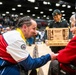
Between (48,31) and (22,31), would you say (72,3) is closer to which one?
(48,31)

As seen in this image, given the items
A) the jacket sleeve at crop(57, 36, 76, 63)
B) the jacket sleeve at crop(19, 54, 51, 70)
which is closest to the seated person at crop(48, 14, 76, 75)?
the jacket sleeve at crop(57, 36, 76, 63)

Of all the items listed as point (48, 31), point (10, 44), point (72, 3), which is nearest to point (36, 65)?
point (10, 44)

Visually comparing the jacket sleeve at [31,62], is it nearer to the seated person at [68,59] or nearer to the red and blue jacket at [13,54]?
the red and blue jacket at [13,54]

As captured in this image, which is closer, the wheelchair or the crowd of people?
the crowd of people

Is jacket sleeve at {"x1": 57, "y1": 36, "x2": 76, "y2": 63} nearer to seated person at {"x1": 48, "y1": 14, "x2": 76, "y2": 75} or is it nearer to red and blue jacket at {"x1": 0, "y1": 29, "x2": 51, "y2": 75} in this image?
seated person at {"x1": 48, "y1": 14, "x2": 76, "y2": 75}

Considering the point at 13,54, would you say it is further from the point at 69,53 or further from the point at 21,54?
the point at 69,53

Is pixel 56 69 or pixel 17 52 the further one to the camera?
pixel 56 69

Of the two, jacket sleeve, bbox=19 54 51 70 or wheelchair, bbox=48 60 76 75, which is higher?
jacket sleeve, bbox=19 54 51 70

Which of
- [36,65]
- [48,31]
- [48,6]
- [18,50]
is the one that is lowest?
[48,6]

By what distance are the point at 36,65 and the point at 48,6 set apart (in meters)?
29.8

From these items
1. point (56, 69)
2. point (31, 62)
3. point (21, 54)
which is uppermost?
point (21, 54)

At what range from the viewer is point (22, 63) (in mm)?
2500

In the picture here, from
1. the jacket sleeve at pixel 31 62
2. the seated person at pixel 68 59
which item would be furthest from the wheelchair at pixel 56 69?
the jacket sleeve at pixel 31 62

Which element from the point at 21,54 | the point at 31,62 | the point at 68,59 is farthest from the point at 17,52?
the point at 68,59
